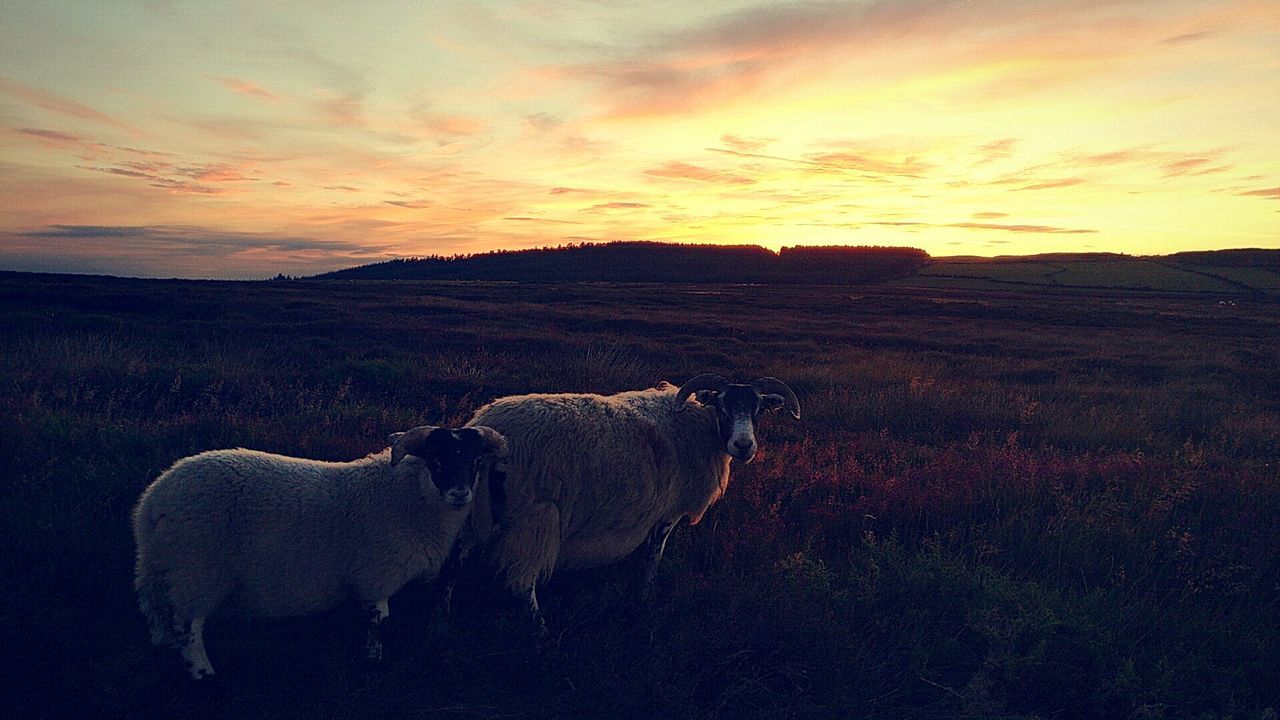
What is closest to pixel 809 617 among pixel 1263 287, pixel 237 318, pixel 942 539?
pixel 942 539

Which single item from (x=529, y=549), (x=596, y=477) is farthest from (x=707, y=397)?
(x=529, y=549)

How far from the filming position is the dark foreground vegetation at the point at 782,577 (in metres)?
4.25

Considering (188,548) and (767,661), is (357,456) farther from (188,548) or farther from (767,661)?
(767,661)

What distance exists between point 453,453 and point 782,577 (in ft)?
9.71

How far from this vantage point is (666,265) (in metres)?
112

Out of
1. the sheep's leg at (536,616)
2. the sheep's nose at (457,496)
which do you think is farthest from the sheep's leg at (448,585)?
the sheep's nose at (457,496)

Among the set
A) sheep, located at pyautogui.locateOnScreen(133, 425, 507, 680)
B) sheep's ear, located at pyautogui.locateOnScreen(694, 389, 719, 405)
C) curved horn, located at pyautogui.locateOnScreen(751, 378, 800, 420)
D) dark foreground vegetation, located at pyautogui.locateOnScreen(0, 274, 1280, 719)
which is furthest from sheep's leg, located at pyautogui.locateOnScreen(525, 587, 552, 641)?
curved horn, located at pyautogui.locateOnScreen(751, 378, 800, 420)

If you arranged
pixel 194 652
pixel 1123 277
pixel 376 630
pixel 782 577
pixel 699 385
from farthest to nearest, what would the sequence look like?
pixel 1123 277 → pixel 699 385 → pixel 782 577 → pixel 376 630 → pixel 194 652

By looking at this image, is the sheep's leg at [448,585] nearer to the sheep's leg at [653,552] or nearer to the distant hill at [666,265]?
the sheep's leg at [653,552]

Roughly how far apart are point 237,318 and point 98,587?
78.9 feet

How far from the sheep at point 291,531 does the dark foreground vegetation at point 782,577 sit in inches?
9.3

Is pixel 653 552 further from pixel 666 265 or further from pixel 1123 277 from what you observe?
pixel 666 265

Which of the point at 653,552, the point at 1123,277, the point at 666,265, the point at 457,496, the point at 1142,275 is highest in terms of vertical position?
the point at 666,265

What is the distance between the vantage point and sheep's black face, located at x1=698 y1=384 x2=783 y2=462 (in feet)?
19.2
